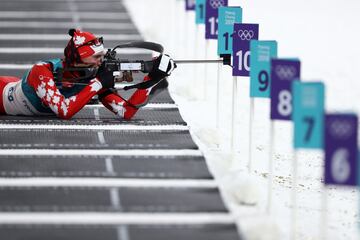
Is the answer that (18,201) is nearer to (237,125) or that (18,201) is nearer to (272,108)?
(272,108)

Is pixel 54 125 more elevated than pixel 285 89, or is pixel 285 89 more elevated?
pixel 285 89

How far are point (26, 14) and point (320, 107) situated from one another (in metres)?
13.4

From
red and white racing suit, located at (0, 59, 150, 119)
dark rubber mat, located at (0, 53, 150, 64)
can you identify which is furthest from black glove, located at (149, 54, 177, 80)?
dark rubber mat, located at (0, 53, 150, 64)

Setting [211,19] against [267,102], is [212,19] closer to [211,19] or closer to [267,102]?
[211,19]

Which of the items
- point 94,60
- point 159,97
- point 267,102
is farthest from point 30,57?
point 94,60

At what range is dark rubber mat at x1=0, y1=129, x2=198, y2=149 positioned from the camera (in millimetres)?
11055

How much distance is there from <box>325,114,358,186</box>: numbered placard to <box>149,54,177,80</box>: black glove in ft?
13.0

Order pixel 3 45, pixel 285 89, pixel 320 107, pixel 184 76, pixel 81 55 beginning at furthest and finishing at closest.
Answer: pixel 3 45 < pixel 184 76 < pixel 81 55 < pixel 285 89 < pixel 320 107

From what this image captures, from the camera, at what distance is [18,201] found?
30.2 ft

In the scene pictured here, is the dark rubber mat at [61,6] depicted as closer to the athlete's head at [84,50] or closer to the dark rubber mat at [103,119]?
the dark rubber mat at [103,119]

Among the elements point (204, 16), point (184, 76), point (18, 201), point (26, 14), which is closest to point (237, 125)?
point (204, 16)

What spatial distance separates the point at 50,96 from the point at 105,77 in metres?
0.56

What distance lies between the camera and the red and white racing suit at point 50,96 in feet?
38.0

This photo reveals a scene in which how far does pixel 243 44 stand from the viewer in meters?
11.2
